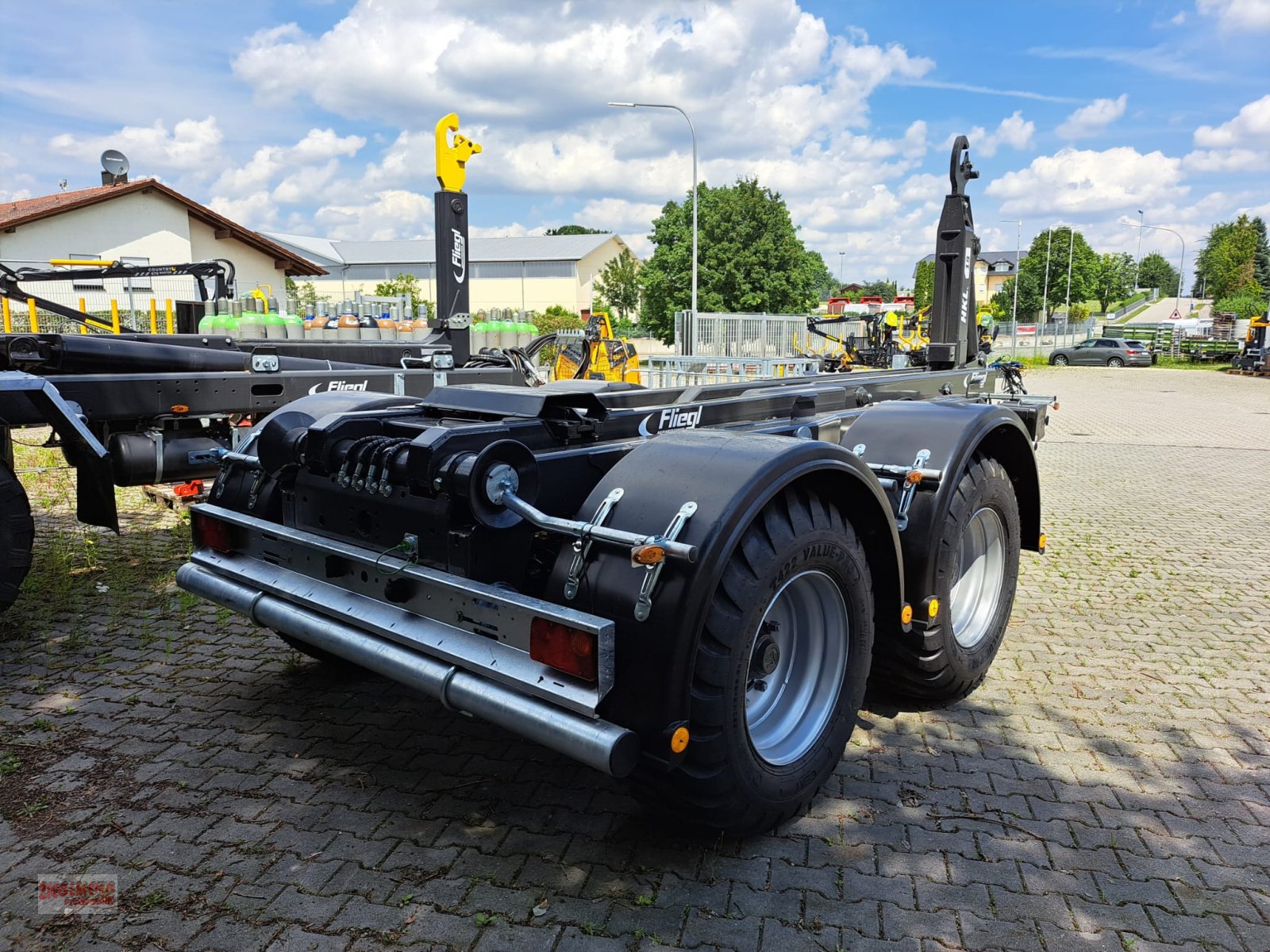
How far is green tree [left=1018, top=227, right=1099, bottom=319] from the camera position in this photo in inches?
2589

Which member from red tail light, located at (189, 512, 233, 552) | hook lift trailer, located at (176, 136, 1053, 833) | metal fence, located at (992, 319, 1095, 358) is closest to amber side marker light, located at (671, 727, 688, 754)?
hook lift trailer, located at (176, 136, 1053, 833)

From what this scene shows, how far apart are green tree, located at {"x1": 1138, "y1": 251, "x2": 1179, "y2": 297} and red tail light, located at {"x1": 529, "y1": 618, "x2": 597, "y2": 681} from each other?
142289mm

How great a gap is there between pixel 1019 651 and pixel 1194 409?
65.5 ft

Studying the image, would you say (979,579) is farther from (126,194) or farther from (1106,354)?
(1106,354)

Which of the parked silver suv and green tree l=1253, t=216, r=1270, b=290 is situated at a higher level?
green tree l=1253, t=216, r=1270, b=290

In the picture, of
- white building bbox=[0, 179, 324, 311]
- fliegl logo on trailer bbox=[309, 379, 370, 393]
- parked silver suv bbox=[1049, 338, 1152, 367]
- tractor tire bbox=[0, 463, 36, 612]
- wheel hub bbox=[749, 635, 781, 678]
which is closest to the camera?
wheel hub bbox=[749, 635, 781, 678]

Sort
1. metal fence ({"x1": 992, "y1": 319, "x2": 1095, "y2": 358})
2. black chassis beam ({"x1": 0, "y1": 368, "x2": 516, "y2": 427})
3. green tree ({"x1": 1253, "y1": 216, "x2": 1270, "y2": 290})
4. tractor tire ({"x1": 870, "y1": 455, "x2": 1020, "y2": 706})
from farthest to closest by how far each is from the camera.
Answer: green tree ({"x1": 1253, "y1": 216, "x2": 1270, "y2": 290}) → metal fence ({"x1": 992, "y1": 319, "x2": 1095, "y2": 358}) → black chassis beam ({"x1": 0, "y1": 368, "x2": 516, "y2": 427}) → tractor tire ({"x1": 870, "y1": 455, "x2": 1020, "y2": 706})

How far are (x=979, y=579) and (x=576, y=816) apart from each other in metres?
2.55

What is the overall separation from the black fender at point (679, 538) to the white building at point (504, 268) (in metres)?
73.0

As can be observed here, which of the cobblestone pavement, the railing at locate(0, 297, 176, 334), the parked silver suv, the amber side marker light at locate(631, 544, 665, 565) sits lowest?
the cobblestone pavement

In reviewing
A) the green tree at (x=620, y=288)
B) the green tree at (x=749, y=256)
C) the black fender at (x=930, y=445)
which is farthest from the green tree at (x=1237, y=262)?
the black fender at (x=930, y=445)

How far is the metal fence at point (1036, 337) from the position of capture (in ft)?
154

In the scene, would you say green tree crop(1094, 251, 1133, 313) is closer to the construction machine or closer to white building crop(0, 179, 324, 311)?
the construction machine

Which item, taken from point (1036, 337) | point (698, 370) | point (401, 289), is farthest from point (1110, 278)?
point (698, 370)
